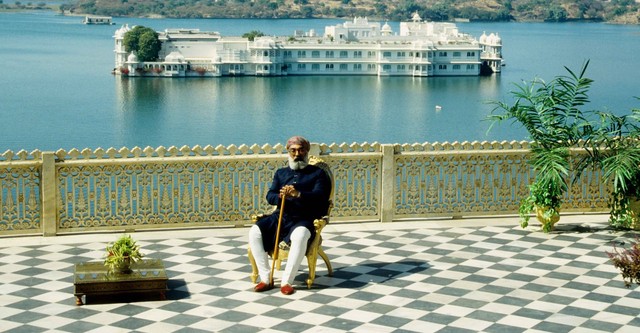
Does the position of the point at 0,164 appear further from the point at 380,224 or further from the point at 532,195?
the point at 532,195

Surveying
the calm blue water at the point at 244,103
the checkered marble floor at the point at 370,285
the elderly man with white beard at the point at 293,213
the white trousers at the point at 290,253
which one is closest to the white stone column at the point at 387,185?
the checkered marble floor at the point at 370,285

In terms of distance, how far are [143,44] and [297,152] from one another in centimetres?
9897

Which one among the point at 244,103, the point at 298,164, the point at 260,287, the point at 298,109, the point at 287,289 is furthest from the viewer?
the point at 244,103

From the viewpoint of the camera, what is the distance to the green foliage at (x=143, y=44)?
348 ft

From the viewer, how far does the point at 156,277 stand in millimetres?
8820

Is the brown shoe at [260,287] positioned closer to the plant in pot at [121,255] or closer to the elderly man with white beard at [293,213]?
the elderly man with white beard at [293,213]

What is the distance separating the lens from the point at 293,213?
938 centimetres

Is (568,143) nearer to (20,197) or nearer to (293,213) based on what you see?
(293,213)

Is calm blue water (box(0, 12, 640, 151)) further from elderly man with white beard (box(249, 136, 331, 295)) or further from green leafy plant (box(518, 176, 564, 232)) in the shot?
elderly man with white beard (box(249, 136, 331, 295))

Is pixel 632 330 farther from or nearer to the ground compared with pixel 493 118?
nearer to the ground

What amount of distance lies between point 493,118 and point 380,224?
176cm

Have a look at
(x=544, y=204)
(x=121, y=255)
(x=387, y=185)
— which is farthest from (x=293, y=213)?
(x=544, y=204)

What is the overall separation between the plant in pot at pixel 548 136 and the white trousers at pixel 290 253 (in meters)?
3.48

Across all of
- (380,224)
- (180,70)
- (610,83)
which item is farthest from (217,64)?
(380,224)
